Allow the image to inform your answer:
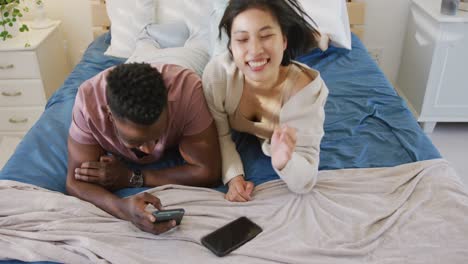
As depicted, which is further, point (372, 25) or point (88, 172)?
point (372, 25)

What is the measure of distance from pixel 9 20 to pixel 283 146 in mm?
1692

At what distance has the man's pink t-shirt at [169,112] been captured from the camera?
112 cm

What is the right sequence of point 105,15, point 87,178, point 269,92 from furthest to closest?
point 105,15 < point 269,92 < point 87,178

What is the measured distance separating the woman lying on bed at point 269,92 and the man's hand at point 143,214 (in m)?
0.21

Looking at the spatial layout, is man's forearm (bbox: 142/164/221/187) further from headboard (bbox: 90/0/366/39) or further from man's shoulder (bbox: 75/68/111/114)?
headboard (bbox: 90/0/366/39)

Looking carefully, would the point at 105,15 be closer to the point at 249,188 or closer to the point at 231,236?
the point at 249,188

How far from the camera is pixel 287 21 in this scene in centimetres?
119

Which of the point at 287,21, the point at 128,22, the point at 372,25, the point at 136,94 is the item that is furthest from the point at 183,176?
the point at 372,25

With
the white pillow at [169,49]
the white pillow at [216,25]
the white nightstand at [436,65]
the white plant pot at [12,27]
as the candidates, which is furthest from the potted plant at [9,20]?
the white nightstand at [436,65]

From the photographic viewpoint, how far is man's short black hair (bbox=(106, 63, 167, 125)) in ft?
3.06

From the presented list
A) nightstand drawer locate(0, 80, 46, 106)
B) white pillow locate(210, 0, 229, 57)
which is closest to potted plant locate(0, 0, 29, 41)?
nightstand drawer locate(0, 80, 46, 106)

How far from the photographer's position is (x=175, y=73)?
1.19 m

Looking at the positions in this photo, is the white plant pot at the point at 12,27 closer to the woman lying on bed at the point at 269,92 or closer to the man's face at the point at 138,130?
the woman lying on bed at the point at 269,92

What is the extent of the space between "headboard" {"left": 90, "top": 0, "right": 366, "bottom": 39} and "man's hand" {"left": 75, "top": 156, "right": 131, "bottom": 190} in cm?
142
